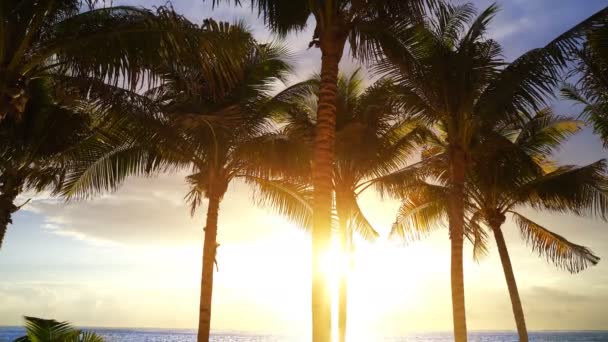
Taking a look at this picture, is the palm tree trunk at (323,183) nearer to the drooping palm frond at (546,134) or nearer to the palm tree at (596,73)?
the palm tree at (596,73)

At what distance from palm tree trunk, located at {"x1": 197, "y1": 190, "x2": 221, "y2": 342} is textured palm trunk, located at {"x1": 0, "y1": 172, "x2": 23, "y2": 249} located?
4.67 m

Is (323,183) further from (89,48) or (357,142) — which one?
(357,142)

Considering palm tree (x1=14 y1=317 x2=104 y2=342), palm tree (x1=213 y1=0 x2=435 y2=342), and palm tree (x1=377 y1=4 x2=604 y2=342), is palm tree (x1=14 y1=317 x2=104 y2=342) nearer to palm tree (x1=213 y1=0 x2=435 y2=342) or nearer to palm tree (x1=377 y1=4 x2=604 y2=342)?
palm tree (x1=213 y1=0 x2=435 y2=342)

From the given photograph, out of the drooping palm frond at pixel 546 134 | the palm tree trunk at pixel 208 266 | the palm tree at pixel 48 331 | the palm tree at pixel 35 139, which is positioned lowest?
the palm tree at pixel 48 331

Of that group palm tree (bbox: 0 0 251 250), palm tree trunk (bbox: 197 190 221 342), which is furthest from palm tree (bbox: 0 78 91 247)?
palm tree trunk (bbox: 197 190 221 342)

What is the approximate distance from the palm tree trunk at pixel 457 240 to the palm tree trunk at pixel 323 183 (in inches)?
190

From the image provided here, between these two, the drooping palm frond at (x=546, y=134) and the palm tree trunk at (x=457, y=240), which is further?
the drooping palm frond at (x=546, y=134)

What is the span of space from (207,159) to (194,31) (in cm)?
599

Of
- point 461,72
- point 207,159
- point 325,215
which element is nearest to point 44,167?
point 207,159

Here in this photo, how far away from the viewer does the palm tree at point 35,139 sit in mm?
11481

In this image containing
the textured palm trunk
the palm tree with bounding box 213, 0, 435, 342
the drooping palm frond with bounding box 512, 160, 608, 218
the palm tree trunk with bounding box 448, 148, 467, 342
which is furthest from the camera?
the drooping palm frond with bounding box 512, 160, 608, 218

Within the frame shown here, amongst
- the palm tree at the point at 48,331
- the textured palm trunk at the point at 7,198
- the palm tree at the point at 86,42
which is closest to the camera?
the palm tree at the point at 48,331

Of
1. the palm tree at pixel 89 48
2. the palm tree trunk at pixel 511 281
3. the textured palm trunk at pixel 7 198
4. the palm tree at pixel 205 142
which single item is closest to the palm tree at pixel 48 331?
the palm tree at pixel 89 48

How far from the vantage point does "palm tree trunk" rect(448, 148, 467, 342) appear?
11289 millimetres
